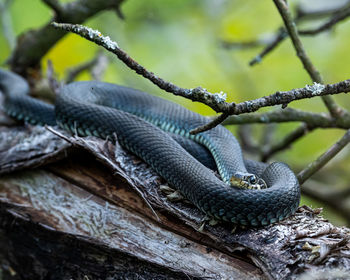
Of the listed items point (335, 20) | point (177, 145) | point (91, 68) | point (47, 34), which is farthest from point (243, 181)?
point (91, 68)

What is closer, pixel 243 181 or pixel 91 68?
pixel 243 181

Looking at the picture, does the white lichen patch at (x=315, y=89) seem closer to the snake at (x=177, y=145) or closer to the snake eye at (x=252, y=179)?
the snake at (x=177, y=145)

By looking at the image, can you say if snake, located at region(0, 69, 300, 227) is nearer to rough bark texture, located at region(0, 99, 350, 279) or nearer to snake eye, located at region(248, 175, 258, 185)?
snake eye, located at region(248, 175, 258, 185)

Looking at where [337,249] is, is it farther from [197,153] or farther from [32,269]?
[32,269]

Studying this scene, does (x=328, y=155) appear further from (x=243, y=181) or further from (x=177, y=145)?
(x=177, y=145)

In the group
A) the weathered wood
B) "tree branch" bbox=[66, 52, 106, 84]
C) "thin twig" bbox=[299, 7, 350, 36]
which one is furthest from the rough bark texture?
"tree branch" bbox=[66, 52, 106, 84]

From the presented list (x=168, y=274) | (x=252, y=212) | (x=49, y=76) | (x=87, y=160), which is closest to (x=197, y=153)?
(x=87, y=160)

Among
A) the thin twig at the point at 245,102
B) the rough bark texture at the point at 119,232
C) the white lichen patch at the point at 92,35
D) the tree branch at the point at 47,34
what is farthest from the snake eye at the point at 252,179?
the tree branch at the point at 47,34
